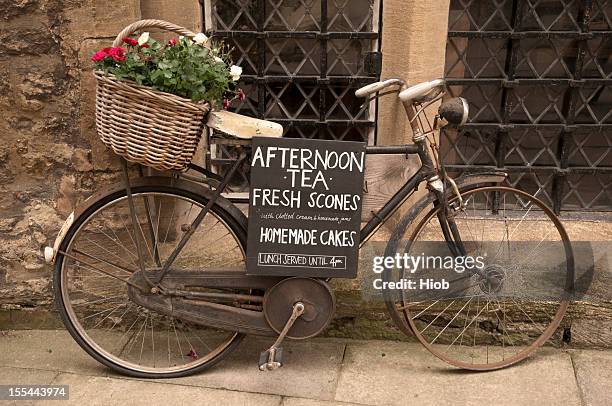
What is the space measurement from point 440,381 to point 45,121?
224 cm

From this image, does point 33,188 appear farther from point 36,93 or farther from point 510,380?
point 510,380

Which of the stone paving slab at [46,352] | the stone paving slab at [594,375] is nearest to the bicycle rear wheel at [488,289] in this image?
the stone paving slab at [594,375]

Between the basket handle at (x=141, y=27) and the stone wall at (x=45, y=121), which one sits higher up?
the basket handle at (x=141, y=27)

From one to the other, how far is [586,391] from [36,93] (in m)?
2.89

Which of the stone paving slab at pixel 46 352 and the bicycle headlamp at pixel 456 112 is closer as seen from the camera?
the bicycle headlamp at pixel 456 112

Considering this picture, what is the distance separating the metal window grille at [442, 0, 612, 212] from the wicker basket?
1.50 meters

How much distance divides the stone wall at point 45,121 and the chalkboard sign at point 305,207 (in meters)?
0.85

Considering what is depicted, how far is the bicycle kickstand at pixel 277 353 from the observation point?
10.4 ft

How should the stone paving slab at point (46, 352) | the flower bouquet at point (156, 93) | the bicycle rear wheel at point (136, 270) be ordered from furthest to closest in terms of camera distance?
the stone paving slab at point (46, 352)
the bicycle rear wheel at point (136, 270)
the flower bouquet at point (156, 93)

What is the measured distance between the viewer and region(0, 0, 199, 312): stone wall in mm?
3229

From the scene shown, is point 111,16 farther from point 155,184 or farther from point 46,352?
point 46,352

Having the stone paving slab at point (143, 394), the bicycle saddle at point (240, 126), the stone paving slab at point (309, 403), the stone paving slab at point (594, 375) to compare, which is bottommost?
the stone paving slab at point (143, 394)

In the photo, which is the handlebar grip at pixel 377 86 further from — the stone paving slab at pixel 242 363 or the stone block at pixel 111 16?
the stone paving slab at pixel 242 363

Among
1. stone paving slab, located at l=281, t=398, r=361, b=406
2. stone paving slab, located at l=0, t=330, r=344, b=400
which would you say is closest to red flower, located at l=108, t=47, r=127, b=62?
stone paving slab, located at l=0, t=330, r=344, b=400
